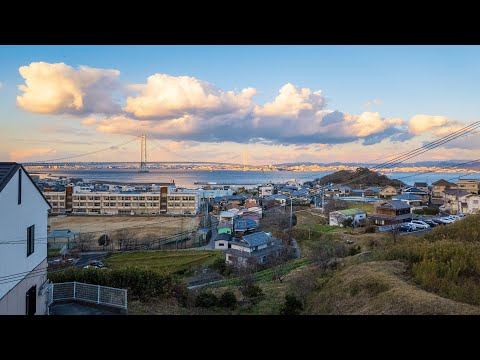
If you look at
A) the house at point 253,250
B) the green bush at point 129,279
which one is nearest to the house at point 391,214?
the house at point 253,250

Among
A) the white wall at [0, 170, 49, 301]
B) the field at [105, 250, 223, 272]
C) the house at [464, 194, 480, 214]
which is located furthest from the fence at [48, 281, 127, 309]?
the house at [464, 194, 480, 214]

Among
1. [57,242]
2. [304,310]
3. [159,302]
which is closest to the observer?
[304,310]

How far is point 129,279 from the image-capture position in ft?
13.9

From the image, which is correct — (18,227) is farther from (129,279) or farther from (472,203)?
(472,203)

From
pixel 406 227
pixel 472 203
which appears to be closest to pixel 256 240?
pixel 406 227

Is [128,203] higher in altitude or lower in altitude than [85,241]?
higher

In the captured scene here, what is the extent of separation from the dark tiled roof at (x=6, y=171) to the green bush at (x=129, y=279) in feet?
5.51

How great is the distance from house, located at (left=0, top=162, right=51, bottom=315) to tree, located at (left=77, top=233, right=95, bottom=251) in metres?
8.87

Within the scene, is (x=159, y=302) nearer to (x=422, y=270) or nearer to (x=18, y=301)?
(x=18, y=301)

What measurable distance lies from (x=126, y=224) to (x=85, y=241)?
12.3 feet
